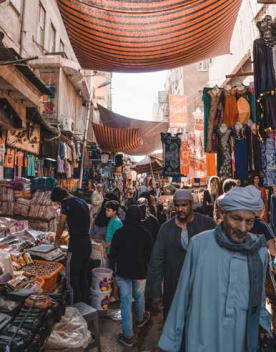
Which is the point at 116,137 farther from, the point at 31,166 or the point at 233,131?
the point at 233,131

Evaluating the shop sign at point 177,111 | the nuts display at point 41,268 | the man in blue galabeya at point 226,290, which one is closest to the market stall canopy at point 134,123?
the shop sign at point 177,111

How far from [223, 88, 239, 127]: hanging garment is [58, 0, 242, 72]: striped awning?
4.20 ft

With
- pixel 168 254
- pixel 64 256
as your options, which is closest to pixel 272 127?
pixel 168 254

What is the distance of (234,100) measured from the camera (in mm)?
5664

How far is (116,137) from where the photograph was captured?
11711 mm

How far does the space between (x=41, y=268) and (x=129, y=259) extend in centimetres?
146

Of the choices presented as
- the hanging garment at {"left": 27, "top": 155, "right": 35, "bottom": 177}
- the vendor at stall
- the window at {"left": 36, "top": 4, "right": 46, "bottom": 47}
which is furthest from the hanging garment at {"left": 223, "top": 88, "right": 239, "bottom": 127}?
the window at {"left": 36, "top": 4, "right": 46, "bottom": 47}

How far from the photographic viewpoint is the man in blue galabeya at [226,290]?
195 cm

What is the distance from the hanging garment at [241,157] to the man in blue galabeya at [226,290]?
11.9ft

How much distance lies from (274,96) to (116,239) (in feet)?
10.9

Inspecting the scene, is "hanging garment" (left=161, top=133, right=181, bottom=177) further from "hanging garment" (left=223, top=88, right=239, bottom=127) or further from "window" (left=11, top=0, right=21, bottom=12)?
"window" (left=11, top=0, right=21, bottom=12)

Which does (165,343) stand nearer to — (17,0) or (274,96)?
(274,96)

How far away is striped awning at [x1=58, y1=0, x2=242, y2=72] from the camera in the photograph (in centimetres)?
378

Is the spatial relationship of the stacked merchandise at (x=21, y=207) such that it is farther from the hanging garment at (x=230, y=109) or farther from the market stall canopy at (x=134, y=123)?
the market stall canopy at (x=134, y=123)
